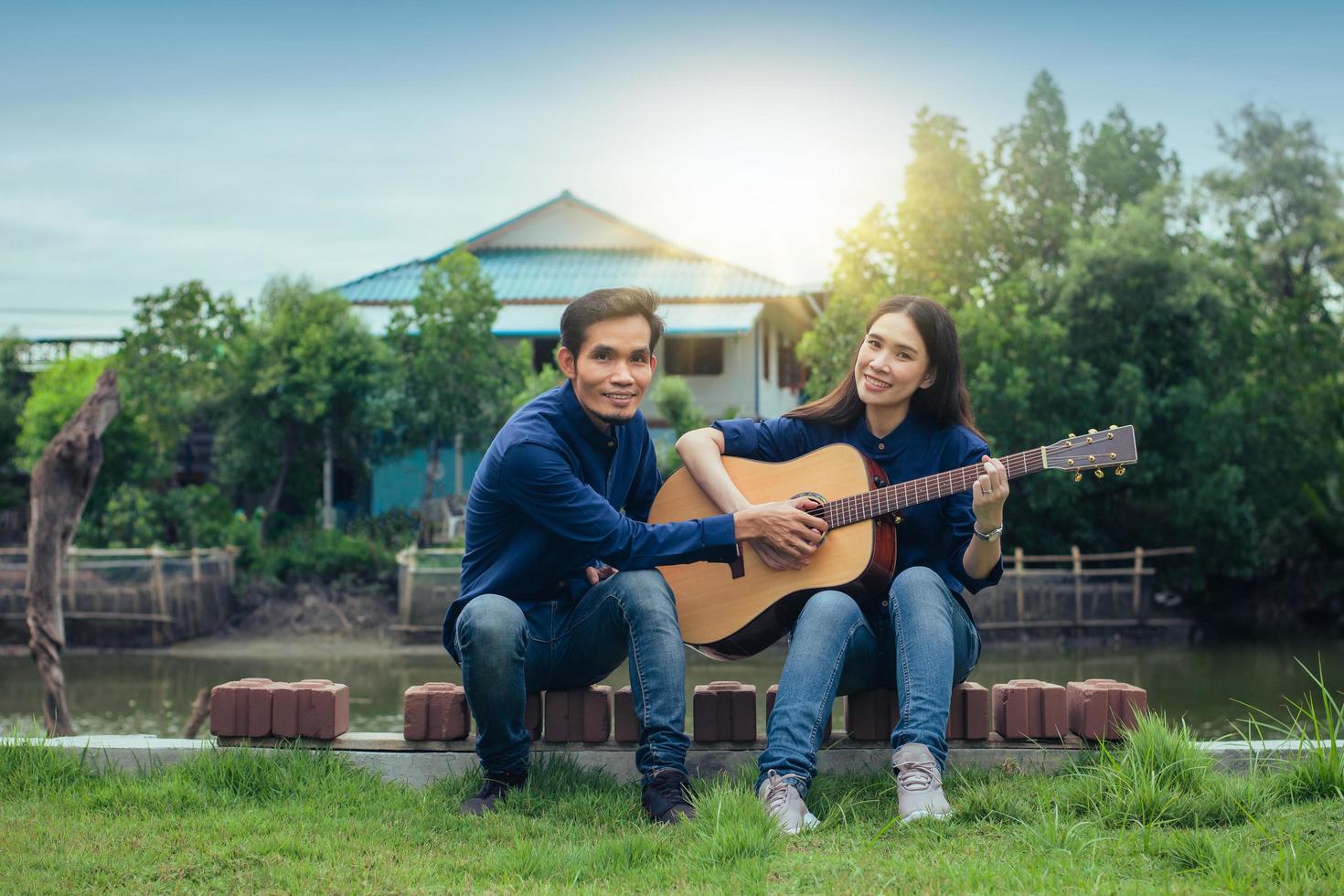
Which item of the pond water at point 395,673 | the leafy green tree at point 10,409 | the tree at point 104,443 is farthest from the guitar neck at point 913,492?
the leafy green tree at point 10,409

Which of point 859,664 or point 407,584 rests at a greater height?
point 859,664

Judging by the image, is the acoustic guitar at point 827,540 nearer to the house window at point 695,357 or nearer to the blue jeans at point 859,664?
the blue jeans at point 859,664

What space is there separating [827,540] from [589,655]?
765mm

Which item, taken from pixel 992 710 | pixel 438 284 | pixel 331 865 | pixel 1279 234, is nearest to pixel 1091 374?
pixel 438 284

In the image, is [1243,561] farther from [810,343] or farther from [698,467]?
[698,467]

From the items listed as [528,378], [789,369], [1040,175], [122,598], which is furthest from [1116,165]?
[122,598]

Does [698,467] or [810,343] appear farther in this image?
[810,343]

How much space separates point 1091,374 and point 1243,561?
398 centimetres

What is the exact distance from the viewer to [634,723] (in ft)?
12.2

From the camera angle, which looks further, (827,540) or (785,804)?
(827,540)

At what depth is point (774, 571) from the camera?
363 centimetres

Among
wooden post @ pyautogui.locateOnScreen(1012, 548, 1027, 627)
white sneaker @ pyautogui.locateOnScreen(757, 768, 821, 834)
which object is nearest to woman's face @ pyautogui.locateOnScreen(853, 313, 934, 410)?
white sneaker @ pyautogui.locateOnScreen(757, 768, 821, 834)

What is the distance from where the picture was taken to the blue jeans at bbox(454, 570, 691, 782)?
3.31m

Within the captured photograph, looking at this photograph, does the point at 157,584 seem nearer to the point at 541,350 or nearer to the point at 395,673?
the point at 395,673
